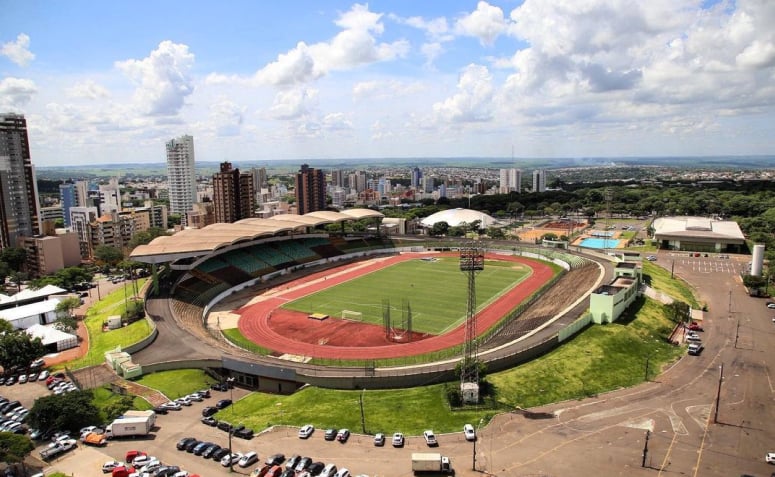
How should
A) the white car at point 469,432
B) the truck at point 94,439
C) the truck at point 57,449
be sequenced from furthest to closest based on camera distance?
1. the truck at point 94,439
2. the white car at point 469,432
3. the truck at point 57,449

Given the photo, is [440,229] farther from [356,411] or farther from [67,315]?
[356,411]

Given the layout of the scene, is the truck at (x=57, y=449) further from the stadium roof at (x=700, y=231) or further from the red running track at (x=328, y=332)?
the stadium roof at (x=700, y=231)

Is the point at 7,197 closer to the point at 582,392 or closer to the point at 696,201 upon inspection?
the point at 582,392

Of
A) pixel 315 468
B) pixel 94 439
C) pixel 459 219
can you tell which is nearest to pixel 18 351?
pixel 94 439

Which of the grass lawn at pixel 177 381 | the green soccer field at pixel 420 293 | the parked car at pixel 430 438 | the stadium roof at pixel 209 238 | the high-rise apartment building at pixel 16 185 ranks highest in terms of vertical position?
the high-rise apartment building at pixel 16 185

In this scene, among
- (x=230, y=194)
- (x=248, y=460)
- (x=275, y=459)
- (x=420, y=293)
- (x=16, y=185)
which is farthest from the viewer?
(x=230, y=194)

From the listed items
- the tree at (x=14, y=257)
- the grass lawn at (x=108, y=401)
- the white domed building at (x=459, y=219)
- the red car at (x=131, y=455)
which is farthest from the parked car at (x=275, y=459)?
the white domed building at (x=459, y=219)

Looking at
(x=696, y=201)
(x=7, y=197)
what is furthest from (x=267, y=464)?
(x=696, y=201)
